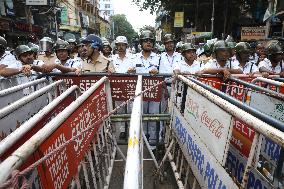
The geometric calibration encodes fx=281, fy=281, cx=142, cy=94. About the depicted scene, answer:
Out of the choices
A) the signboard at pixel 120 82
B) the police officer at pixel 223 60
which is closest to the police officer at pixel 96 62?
the signboard at pixel 120 82

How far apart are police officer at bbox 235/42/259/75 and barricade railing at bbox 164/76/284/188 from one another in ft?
8.44

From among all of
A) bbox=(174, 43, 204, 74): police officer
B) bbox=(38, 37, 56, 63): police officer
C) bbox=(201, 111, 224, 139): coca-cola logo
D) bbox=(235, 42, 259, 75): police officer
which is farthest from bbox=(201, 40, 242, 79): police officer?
bbox=(38, 37, 56, 63): police officer

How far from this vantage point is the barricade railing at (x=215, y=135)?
1.86 meters

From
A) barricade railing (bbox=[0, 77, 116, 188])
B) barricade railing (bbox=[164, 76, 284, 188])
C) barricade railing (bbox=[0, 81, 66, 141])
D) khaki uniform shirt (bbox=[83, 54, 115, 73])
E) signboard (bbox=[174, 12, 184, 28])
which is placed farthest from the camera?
signboard (bbox=[174, 12, 184, 28])

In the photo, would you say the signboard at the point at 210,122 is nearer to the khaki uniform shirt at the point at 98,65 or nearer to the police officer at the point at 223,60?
the police officer at the point at 223,60

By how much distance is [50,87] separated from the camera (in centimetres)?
382

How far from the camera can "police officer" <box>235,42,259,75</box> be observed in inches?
222

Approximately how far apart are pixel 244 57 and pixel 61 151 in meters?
4.78

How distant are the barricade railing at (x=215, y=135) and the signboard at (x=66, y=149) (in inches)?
39.5

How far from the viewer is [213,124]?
2.43 meters

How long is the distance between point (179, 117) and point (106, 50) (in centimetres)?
599

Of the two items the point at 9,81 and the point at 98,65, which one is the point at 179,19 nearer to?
the point at 98,65

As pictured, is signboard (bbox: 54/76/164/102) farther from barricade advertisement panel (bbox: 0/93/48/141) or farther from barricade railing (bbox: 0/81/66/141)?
barricade advertisement panel (bbox: 0/93/48/141)

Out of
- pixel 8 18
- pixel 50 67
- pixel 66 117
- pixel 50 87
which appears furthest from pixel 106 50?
pixel 8 18
